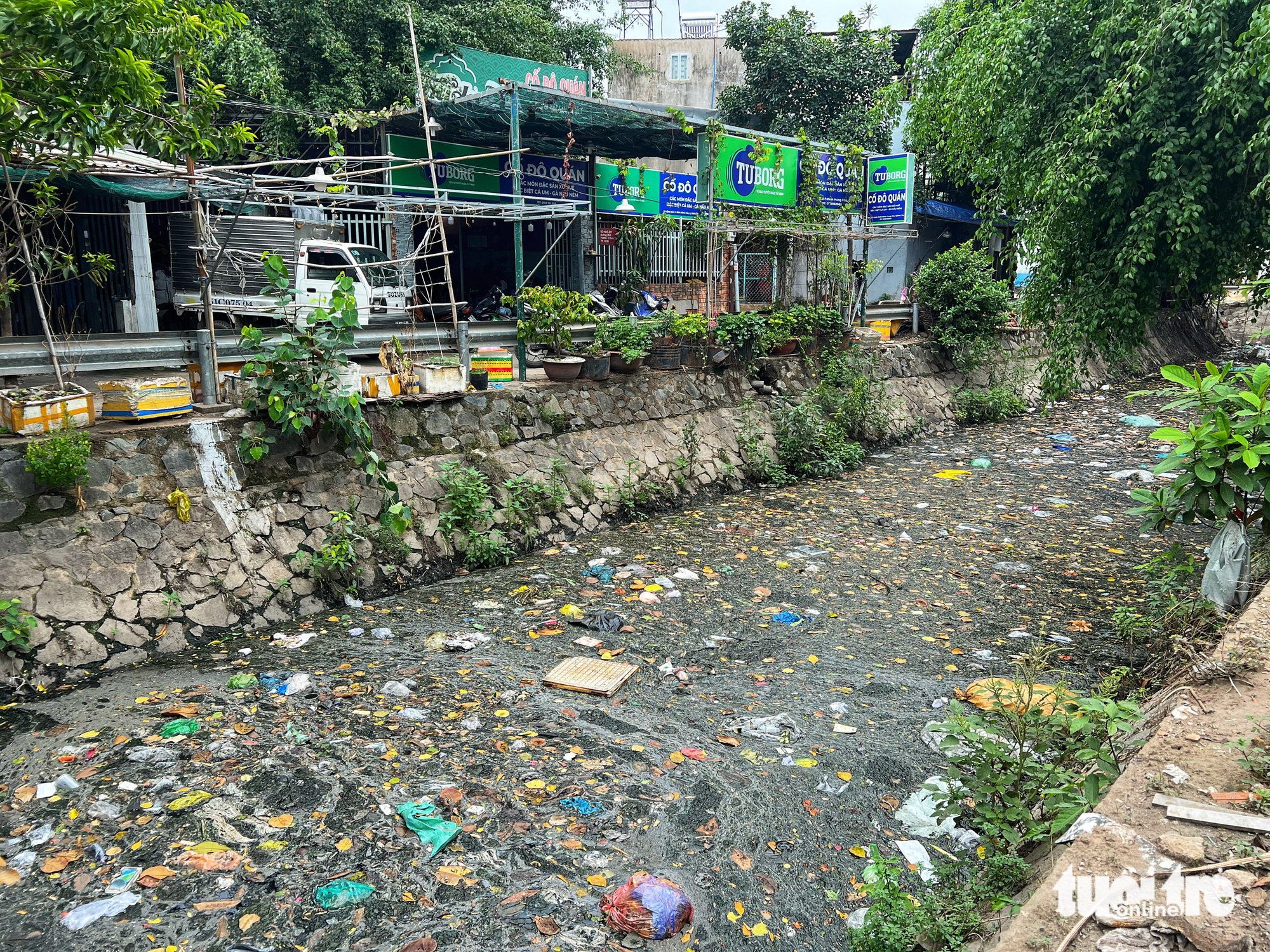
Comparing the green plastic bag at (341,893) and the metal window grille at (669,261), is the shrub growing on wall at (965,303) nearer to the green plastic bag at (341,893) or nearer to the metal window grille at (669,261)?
the metal window grille at (669,261)

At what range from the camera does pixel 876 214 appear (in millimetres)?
12883

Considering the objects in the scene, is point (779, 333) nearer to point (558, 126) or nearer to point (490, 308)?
point (558, 126)

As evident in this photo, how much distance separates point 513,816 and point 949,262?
40.8ft

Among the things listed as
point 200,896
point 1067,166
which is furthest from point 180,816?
point 1067,166

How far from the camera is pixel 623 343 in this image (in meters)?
9.06

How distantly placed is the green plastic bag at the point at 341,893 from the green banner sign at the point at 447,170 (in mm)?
10778

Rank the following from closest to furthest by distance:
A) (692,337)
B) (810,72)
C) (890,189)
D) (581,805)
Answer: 1. (581,805)
2. (692,337)
3. (890,189)
4. (810,72)

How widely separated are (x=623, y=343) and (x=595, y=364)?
0.45m

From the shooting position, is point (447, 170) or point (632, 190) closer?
point (632, 190)

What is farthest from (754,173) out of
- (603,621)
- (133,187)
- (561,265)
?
(603,621)

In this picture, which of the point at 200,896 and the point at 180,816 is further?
the point at 180,816

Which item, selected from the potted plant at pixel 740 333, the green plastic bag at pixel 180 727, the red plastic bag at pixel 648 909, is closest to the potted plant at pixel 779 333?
the potted plant at pixel 740 333

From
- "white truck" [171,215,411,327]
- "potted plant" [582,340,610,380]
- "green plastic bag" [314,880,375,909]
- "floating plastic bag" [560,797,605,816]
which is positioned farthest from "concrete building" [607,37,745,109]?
"green plastic bag" [314,880,375,909]

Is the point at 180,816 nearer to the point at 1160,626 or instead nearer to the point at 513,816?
the point at 513,816
